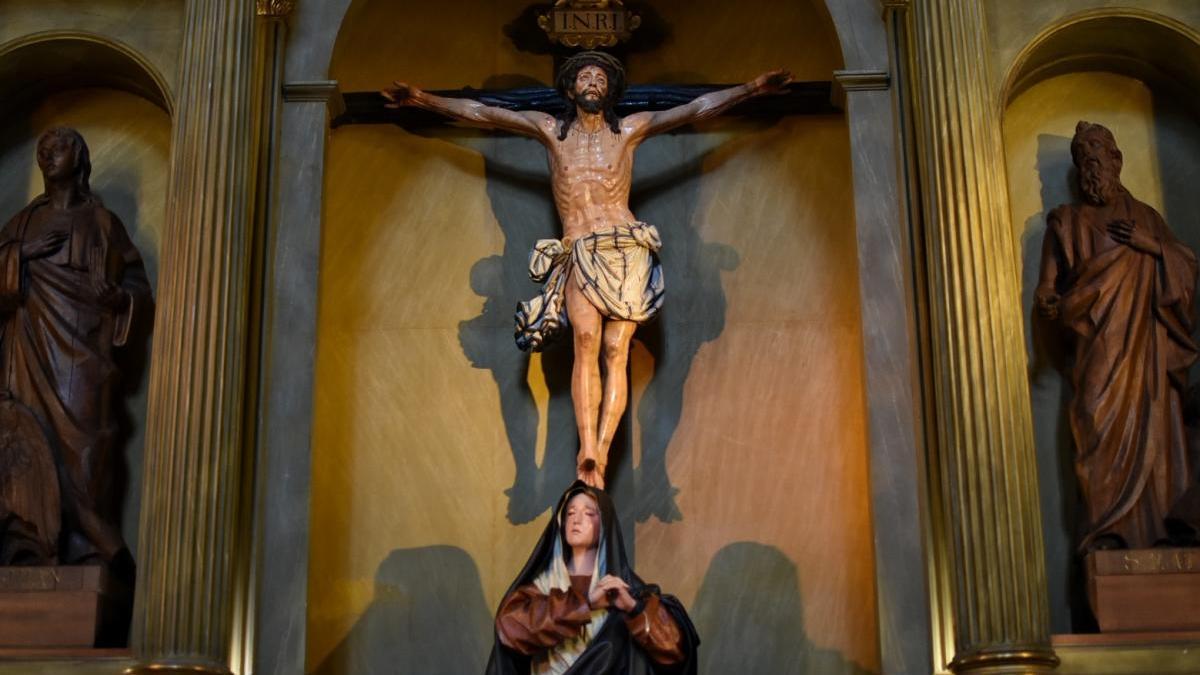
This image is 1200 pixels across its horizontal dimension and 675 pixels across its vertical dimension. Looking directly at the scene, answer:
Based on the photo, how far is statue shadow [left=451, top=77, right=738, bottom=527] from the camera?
9953 mm

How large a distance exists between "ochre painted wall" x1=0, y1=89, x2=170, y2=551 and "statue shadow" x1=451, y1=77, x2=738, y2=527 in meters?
A: 1.56

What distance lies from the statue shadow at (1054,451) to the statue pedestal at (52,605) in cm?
449

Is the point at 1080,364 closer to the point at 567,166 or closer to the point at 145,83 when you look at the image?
the point at 567,166

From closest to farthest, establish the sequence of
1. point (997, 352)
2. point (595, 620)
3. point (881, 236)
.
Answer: point (595, 620)
point (997, 352)
point (881, 236)

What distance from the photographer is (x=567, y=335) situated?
9844mm

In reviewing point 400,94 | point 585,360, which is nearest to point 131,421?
point 400,94

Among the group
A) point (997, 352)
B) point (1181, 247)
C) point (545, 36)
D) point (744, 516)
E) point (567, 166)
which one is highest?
point (545, 36)

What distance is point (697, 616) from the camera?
966 cm

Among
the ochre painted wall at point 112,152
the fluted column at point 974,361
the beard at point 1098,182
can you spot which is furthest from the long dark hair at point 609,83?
the beard at point 1098,182

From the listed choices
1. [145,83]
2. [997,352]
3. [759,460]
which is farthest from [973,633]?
[145,83]

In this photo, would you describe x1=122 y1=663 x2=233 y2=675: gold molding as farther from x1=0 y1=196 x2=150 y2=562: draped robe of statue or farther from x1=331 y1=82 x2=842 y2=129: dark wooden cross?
x1=331 y1=82 x2=842 y2=129: dark wooden cross

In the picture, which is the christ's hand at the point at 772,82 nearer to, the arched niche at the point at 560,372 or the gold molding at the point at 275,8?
the arched niche at the point at 560,372

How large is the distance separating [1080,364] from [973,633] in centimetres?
164

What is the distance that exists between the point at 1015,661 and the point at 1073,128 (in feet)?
10.7
